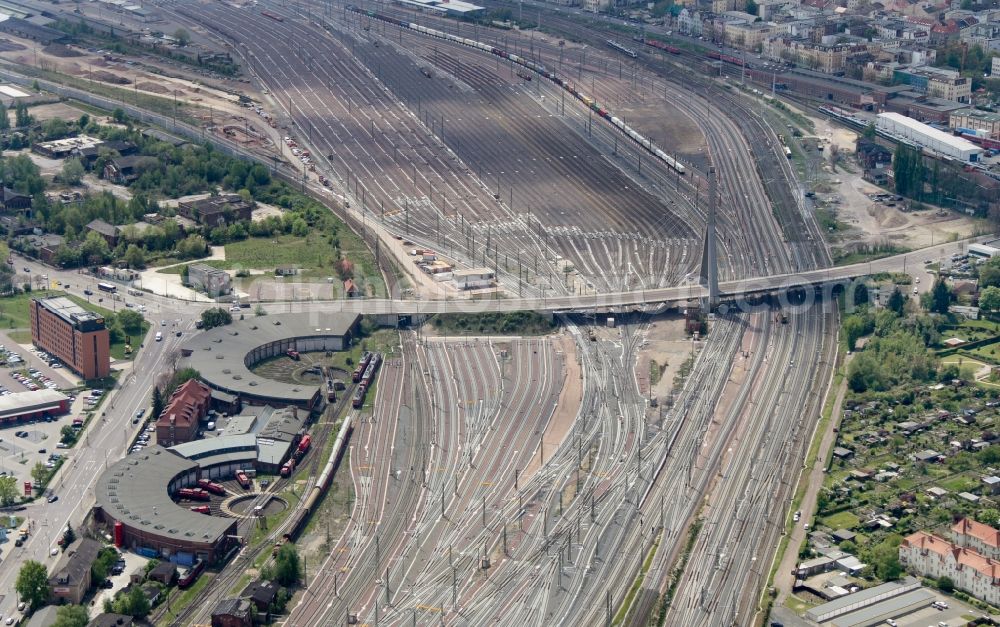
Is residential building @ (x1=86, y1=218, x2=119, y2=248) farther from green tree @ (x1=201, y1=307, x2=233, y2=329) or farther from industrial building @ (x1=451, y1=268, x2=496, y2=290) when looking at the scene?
industrial building @ (x1=451, y1=268, x2=496, y2=290)

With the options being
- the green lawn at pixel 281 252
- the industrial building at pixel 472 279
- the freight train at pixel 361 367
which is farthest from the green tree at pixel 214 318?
the industrial building at pixel 472 279

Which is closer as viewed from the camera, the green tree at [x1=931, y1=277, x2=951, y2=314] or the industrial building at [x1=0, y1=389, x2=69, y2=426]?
the industrial building at [x1=0, y1=389, x2=69, y2=426]

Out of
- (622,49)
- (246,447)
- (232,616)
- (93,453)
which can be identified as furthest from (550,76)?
(232,616)

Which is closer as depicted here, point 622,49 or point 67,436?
point 67,436

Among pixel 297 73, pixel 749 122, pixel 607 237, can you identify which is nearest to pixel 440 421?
pixel 607 237

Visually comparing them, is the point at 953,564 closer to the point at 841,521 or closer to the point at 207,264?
the point at 841,521

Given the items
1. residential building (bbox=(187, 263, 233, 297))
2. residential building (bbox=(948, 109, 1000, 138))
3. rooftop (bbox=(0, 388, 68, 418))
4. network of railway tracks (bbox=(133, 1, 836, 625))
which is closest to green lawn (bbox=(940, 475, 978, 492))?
network of railway tracks (bbox=(133, 1, 836, 625))
